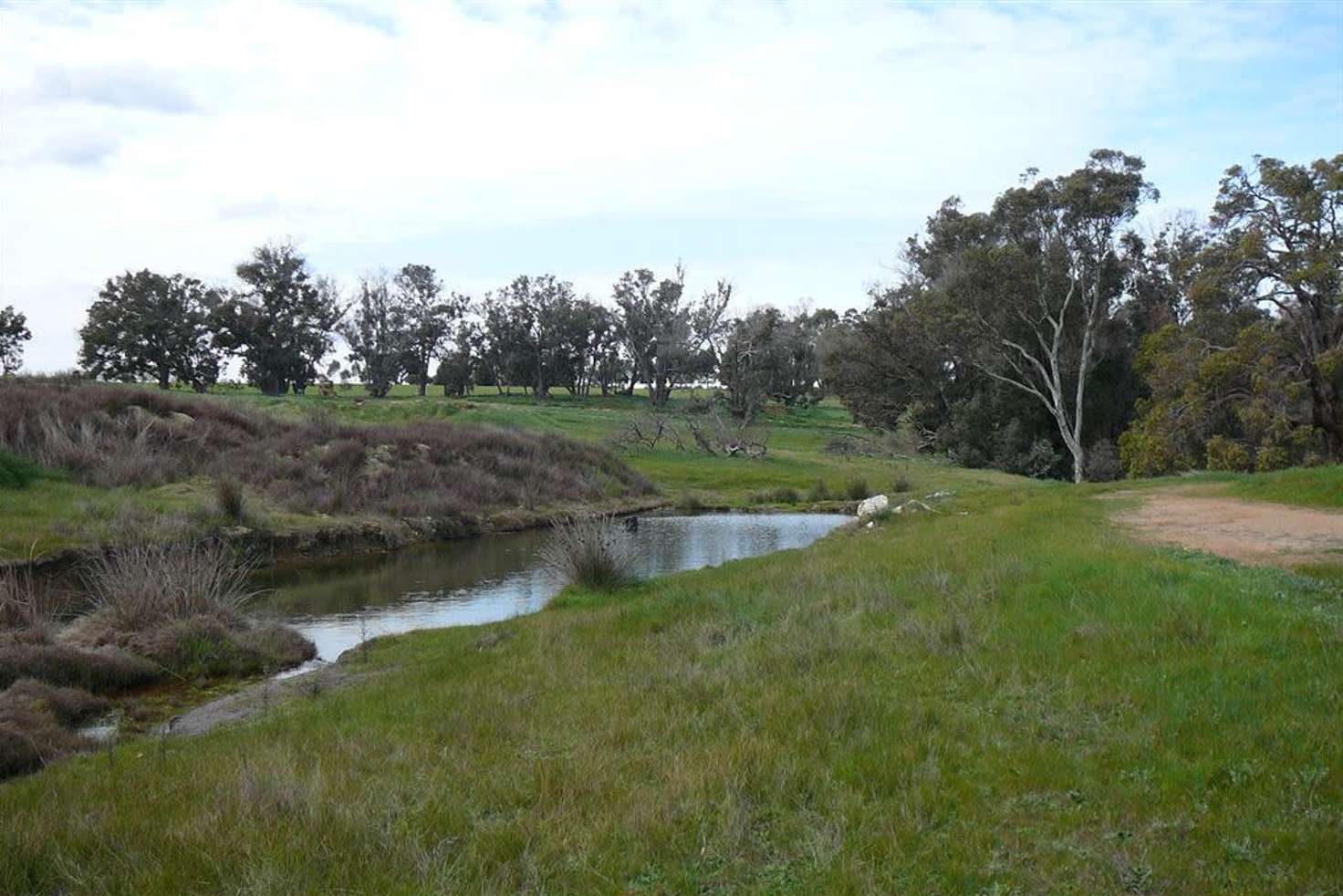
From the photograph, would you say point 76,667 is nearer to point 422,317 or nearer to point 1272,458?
point 1272,458

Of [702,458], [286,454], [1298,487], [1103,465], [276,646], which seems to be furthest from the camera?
[702,458]

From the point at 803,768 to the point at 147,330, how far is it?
73889 mm

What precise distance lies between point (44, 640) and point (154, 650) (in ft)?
4.07

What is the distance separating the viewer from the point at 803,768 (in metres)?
6.18

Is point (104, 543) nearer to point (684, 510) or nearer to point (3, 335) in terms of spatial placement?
point (684, 510)

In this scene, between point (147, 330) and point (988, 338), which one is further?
point (147, 330)

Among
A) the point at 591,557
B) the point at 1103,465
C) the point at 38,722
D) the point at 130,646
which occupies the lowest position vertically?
the point at 1103,465

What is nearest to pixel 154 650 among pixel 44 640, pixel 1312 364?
pixel 44 640

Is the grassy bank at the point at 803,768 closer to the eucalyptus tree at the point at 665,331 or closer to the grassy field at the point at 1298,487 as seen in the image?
the grassy field at the point at 1298,487

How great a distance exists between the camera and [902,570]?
13.9 meters

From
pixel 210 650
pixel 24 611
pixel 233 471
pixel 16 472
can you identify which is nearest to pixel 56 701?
pixel 210 650

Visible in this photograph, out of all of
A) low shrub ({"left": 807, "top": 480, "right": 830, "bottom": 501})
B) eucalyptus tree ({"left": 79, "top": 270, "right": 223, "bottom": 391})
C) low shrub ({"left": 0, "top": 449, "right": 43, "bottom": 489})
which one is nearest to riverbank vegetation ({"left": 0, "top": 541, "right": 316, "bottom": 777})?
low shrub ({"left": 0, "top": 449, "right": 43, "bottom": 489})

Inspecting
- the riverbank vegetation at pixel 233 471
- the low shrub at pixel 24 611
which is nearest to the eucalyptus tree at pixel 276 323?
the riverbank vegetation at pixel 233 471

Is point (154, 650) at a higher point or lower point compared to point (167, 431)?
lower
